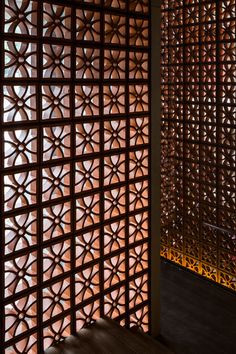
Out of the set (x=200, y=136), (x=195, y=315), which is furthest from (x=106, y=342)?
(x=200, y=136)

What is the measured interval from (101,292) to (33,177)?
3.29ft

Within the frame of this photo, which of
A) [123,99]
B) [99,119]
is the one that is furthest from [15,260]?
[123,99]

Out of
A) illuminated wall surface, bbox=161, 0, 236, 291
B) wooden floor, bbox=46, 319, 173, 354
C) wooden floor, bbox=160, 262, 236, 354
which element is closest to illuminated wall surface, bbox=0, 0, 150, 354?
wooden floor, bbox=46, 319, 173, 354

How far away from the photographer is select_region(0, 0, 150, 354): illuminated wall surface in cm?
256

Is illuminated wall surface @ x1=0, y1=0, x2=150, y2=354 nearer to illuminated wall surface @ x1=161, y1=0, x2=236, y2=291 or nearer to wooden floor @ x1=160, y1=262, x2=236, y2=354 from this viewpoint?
wooden floor @ x1=160, y1=262, x2=236, y2=354

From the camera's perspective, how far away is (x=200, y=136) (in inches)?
186

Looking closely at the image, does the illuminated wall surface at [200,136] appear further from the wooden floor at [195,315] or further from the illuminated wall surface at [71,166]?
the illuminated wall surface at [71,166]

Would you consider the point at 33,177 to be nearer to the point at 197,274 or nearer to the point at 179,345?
the point at 179,345

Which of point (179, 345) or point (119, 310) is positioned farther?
point (179, 345)

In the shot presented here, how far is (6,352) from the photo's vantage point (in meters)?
2.68

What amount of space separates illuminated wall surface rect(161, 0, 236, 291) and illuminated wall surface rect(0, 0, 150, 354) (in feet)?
4.53

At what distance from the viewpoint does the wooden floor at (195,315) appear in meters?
3.72

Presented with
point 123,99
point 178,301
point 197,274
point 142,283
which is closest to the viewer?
point 123,99

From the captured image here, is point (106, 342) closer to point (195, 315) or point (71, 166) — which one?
point (71, 166)
